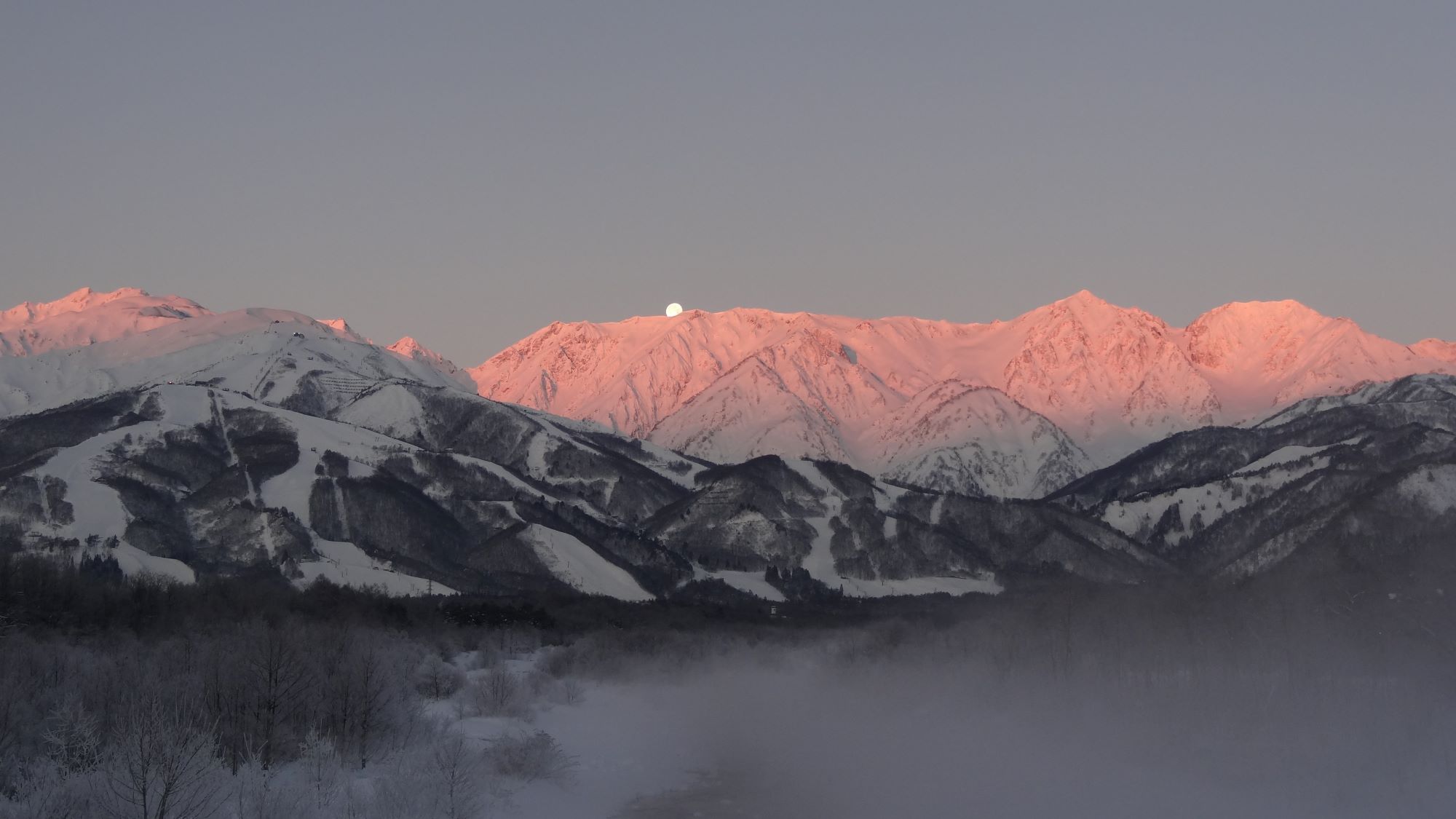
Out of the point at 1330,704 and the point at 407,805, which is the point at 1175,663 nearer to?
the point at 1330,704

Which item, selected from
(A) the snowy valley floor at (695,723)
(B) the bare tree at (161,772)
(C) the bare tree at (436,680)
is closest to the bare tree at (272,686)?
(A) the snowy valley floor at (695,723)

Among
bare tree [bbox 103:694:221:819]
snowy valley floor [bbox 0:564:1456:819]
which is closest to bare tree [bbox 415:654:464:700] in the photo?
snowy valley floor [bbox 0:564:1456:819]

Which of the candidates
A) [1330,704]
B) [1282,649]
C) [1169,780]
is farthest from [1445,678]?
[1169,780]

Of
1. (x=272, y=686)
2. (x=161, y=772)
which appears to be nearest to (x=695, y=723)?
(x=272, y=686)

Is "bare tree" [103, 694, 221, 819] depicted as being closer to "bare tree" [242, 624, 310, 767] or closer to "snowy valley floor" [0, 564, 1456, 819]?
"snowy valley floor" [0, 564, 1456, 819]

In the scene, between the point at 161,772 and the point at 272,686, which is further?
the point at 272,686

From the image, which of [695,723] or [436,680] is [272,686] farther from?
[695,723]

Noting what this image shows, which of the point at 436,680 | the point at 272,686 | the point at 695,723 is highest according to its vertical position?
the point at 272,686

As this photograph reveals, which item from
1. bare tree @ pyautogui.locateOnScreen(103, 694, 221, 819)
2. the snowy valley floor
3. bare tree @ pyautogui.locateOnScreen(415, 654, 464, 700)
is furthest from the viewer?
bare tree @ pyautogui.locateOnScreen(415, 654, 464, 700)

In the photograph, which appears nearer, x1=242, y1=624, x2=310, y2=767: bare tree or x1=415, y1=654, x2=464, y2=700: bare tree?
x1=242, y1=624, x2=310, y2=767: bare tree

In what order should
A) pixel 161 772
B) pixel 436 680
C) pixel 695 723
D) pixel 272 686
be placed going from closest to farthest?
pixel 161 772, pixel 272 686, pixel 436 680, pixel 695 723

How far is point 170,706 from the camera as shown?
3169 inches

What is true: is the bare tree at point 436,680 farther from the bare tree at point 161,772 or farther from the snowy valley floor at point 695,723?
the bare tree at point 161,772

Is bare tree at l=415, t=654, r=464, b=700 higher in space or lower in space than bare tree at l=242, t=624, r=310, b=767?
lower
